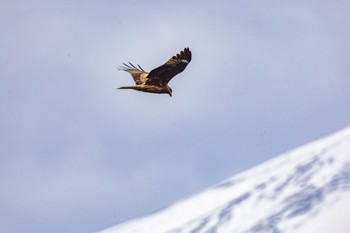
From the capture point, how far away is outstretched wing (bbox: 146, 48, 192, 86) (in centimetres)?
4259

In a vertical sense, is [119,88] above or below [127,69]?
below

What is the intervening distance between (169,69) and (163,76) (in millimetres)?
794

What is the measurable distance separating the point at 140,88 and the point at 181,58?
107 inches

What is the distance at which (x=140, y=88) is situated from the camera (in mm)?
44125

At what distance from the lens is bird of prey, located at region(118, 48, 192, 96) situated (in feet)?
140

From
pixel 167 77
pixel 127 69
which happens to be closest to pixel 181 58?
pixel 167 77

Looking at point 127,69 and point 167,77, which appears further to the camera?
point 127,69

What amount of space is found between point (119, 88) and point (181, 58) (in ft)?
9.98

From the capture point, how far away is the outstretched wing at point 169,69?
140 ft

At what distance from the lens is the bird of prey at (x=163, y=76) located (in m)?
42.7

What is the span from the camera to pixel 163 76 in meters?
44.2

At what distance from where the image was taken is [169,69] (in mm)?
43562

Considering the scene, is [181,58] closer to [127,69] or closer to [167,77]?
[167,77]

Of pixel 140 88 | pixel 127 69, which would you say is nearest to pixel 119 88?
pixel 140 88
